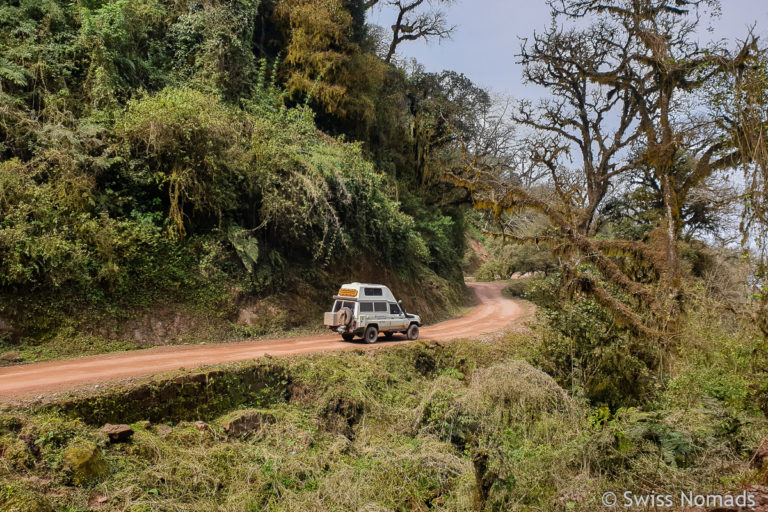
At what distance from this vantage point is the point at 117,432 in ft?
22.2

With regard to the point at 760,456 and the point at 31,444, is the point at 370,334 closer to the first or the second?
the point at 31,444

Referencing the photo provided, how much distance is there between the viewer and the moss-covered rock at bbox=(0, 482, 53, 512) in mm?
4848

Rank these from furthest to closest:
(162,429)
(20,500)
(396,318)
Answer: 1. (396,318)
2. (162,429)
3. (20,500)

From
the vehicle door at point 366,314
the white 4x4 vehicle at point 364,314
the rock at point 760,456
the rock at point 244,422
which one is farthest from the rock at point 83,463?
the vehicle door at point 366,314

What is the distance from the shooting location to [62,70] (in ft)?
45.4

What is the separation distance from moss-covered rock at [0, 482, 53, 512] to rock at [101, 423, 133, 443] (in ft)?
4.86

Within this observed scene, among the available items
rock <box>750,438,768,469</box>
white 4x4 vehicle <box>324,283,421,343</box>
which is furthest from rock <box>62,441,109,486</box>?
white 4x4 vehicle <box>324,283,421,343</box>

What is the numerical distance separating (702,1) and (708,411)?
63.7 ft

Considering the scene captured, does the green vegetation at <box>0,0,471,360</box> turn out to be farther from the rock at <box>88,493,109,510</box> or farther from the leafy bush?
the leafy bush

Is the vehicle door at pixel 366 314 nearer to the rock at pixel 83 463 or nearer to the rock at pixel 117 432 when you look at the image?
the rock at pixel 117 432

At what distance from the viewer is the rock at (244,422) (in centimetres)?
809

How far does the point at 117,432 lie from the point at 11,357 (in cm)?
516

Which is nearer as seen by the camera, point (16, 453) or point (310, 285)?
point (16, 453)

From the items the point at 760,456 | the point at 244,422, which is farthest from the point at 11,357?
the point at 760,456
